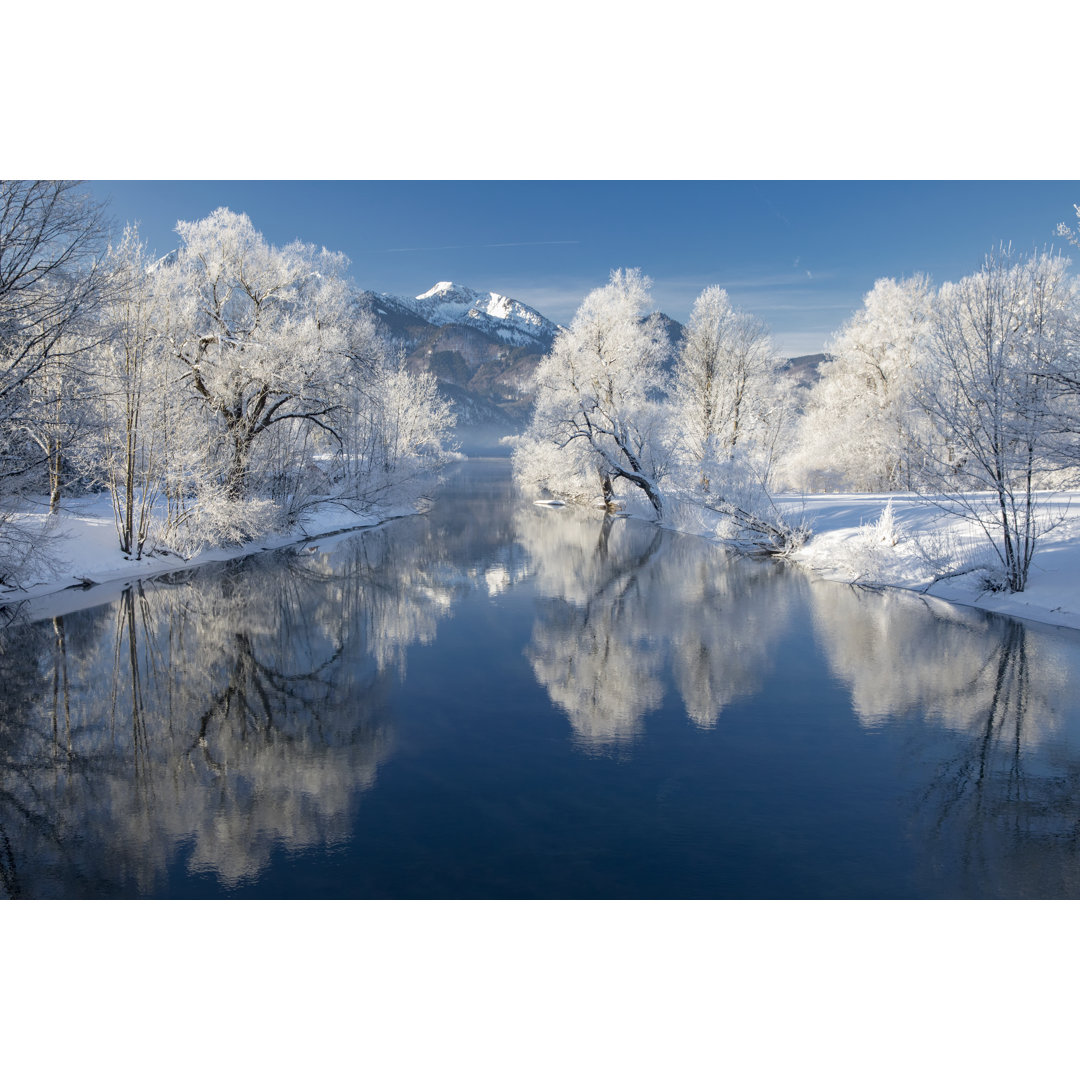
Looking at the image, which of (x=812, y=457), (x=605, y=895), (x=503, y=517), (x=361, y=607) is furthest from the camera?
(x=812, y=457)

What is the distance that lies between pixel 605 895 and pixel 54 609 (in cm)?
1268

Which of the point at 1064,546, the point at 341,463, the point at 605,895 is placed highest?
the point at 341,463

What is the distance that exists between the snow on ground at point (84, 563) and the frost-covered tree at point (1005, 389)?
1715 cm

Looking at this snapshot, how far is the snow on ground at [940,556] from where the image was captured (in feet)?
44.5

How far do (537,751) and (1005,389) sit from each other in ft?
37.7

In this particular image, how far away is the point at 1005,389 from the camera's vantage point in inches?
516

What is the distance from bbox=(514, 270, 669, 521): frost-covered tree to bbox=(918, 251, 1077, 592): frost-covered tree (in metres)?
17.8

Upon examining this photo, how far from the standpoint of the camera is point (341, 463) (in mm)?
31266

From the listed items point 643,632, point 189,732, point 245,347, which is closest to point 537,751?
point 189,732

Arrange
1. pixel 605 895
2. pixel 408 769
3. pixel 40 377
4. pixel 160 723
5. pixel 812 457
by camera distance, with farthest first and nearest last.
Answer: pixel 812 457
pixel 40 377
pixel 160 723
pixel 408 769
pixel 605 895

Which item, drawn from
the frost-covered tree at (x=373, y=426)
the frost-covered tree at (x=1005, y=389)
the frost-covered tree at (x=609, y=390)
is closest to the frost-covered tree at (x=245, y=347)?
the frost-covered tree at (x=373, y=426)

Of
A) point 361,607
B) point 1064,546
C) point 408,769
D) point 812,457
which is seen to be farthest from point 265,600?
point 812,457

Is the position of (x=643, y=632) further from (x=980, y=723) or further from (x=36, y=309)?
(x=36, y=309)

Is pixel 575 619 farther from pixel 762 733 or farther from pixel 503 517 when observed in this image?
pixel 503 517
